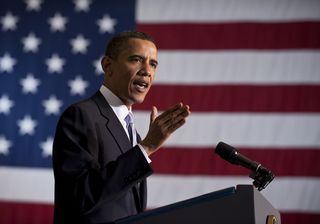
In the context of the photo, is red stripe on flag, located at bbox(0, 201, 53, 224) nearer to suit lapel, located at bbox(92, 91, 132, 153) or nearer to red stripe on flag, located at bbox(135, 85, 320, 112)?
red stripe on flag, located at bbox(135, 85, 320, 112)

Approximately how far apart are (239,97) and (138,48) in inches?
75.2

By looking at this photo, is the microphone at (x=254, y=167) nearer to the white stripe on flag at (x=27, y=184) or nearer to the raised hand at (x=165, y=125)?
the raised hand at (x=165, y=125)

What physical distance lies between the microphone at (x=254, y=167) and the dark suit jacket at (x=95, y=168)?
22 centimetres

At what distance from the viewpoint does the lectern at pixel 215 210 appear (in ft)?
3.62

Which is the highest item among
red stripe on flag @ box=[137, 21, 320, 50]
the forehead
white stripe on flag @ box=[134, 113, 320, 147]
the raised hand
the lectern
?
red stripe on flag @ box=[137, 21, 320, 50]

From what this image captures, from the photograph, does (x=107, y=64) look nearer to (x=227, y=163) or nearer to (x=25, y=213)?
(x=227, y=163)

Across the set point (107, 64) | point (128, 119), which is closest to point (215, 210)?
point (128, 119)

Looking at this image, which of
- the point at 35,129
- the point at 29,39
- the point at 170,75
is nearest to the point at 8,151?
the point at 35,129

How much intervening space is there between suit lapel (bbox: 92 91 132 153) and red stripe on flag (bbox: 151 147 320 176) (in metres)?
1.89

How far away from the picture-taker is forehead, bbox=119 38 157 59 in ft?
5.42

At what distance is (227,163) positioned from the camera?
3.42 meters

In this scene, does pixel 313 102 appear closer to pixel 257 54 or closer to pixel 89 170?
pixel 257 54

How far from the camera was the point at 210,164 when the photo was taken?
11.2 feet

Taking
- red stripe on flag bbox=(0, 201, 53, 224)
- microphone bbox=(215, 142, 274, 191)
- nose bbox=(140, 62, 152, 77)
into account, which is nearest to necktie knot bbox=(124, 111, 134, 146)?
nose bbox=(140, 62, 152, 77)
